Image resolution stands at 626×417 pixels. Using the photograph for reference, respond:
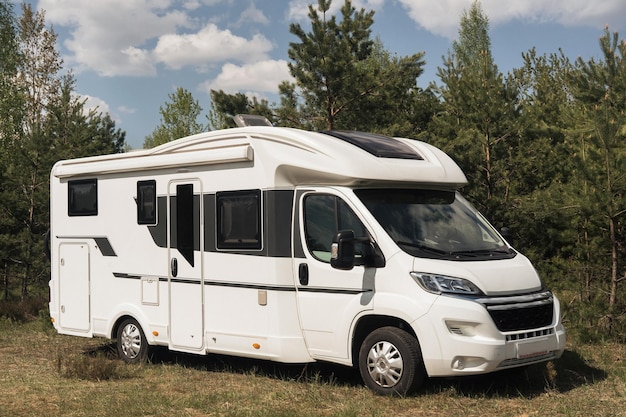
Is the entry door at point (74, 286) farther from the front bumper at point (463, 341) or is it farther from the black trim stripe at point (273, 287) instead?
the front bumper at point (463, 341)

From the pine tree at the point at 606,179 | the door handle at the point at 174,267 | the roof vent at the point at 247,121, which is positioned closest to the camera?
the door handle at the point at 174,267

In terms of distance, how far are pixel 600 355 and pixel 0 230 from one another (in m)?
15.3

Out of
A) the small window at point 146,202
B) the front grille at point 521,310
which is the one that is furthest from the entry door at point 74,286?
the front grille at point 521,310

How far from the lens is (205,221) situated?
888 centimetres

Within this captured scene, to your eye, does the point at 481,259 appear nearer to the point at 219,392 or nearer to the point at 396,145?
the point at 396,145

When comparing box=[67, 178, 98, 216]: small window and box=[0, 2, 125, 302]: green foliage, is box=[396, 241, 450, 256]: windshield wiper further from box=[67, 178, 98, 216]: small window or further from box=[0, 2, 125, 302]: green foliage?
box=[0, 2, 125, 302]: green foliage

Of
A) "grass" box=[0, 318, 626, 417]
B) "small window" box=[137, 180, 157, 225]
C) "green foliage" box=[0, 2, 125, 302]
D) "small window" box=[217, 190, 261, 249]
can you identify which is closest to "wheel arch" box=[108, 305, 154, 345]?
"grass" box=[0, 318, 626, 417]

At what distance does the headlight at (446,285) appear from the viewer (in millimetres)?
6934

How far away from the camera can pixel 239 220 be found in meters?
8.51

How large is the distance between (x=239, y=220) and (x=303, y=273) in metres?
1.08

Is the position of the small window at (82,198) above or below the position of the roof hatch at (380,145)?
below

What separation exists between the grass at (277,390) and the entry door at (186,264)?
1.73 feet

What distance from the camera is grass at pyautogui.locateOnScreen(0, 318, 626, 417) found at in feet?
22.5

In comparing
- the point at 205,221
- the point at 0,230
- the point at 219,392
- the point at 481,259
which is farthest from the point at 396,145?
the point at 0,230
